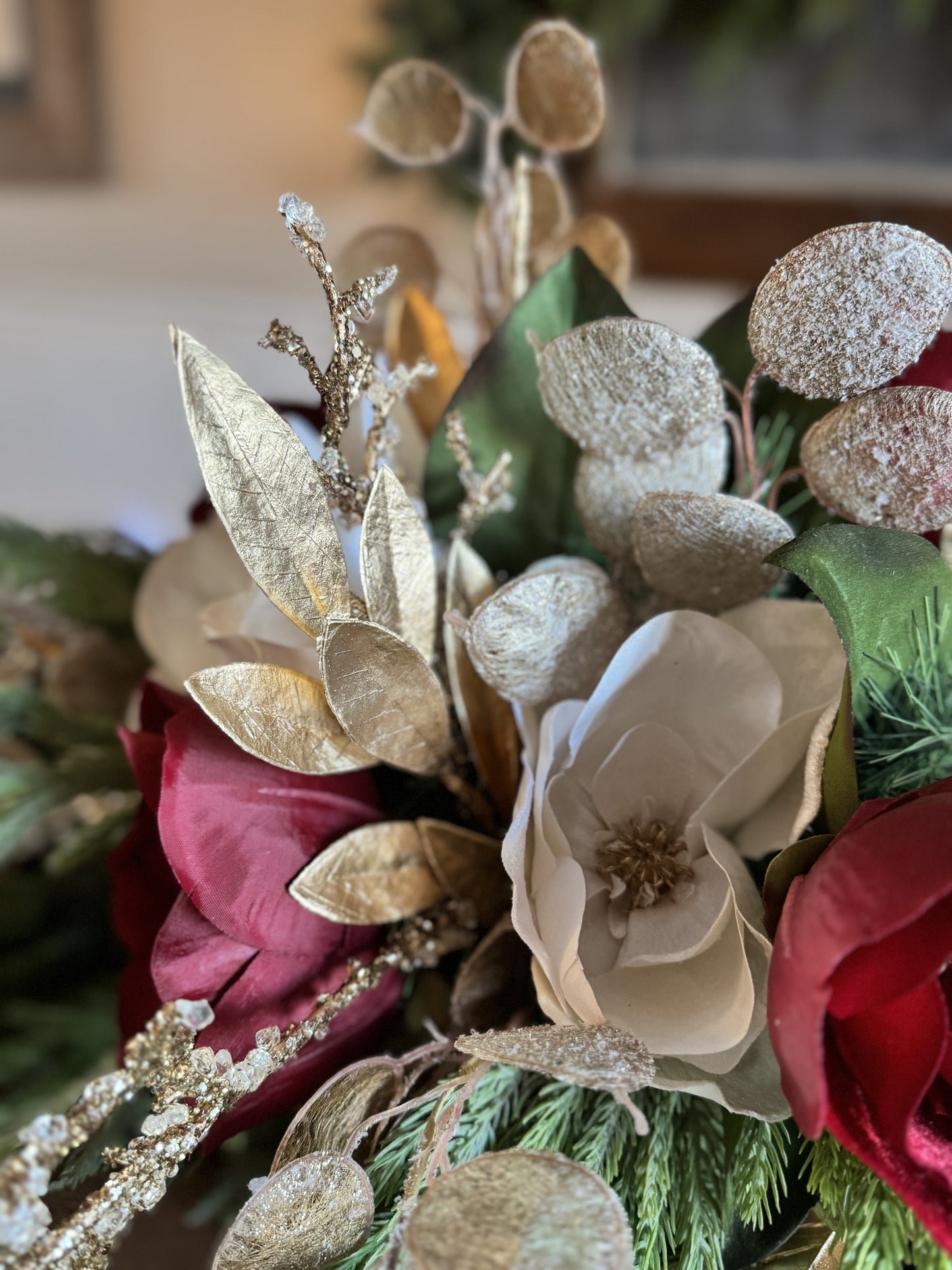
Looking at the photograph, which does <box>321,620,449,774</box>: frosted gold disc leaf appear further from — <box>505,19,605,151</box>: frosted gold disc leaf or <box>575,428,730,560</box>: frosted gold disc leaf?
<box>505,19,605,151</box>: frosted gold disc leaf

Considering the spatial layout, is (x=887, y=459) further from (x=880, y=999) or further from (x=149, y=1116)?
(x=149, y=1116)

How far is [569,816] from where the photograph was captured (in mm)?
244

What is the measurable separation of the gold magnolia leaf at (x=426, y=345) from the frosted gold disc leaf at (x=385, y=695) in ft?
0.46

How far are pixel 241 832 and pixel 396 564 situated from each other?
76mm

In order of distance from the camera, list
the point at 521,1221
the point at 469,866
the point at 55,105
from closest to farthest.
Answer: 1. the point at 521,1221
2. the point at 469,866
3. the point at 55,105

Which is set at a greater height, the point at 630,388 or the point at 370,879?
the point at 630,388

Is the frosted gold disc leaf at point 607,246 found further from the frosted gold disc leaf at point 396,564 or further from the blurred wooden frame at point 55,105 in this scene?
the blurred wooden frame at point 55,105

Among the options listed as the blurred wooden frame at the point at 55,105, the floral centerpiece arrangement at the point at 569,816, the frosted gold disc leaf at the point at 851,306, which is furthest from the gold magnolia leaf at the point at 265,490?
the blurred wooden frame at the point at 55,105

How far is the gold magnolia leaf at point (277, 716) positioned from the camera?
0.21 metres

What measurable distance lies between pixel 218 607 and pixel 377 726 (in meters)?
0.08

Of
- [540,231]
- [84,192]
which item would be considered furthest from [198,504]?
[84,192]

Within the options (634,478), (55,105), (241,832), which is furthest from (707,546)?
(55,105)

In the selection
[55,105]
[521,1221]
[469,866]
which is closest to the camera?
[521,1221]

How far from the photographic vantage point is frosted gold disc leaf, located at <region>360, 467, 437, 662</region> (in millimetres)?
212
